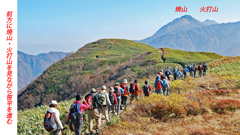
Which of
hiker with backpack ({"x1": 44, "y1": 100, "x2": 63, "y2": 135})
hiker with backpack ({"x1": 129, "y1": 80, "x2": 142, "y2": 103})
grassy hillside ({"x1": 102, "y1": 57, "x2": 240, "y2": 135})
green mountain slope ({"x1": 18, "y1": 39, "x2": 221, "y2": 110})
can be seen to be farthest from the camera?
green mountain slope ({"x1": 18, "y1": 39, "x2": 221, "y2": 110})

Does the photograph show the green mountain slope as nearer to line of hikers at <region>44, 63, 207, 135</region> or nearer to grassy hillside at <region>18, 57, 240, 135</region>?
line of hikers at <region>44, 63, 207, 135</region>

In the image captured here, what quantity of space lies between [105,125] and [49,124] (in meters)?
3.33

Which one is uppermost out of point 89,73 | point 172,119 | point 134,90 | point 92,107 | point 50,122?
point 89,73

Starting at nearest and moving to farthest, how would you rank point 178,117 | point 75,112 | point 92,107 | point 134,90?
1. point 75,112
2. point 92,107
3. point 178,117
4. point 134,90

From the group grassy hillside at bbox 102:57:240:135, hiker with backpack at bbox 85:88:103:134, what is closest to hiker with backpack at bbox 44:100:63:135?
hiker with backpack at bbox 85:88:103:134

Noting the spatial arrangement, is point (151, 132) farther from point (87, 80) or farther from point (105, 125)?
point (87, 80)

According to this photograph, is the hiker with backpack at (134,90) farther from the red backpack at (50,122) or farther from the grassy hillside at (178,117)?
the red backpack at (50,122)

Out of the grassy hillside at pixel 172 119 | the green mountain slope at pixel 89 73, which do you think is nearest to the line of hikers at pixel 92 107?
the grassy hillside at pixel 172 119

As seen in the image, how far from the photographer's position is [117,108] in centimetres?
1105

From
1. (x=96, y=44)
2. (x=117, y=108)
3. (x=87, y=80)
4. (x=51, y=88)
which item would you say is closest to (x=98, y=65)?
(x=87, y=80)

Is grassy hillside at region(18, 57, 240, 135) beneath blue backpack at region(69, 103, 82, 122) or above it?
beneath

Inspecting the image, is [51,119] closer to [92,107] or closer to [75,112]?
[75,112]

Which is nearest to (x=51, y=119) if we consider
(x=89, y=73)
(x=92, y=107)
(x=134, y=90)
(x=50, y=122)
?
(x=50, y=122)

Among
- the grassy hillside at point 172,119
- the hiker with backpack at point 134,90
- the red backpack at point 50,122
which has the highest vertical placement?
the hiker with backpack at point 134,90
